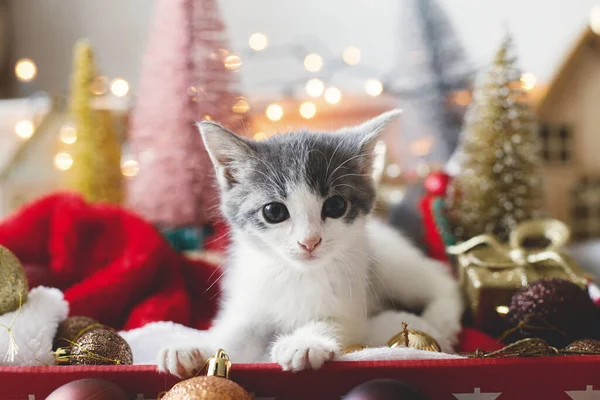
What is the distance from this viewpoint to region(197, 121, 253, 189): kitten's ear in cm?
96

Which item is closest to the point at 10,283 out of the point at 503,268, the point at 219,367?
the point at 219,367

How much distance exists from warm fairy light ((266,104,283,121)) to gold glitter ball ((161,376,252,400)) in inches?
60.2

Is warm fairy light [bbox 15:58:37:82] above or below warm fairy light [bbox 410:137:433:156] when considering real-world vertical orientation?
above

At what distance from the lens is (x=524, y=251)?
1.32 metres

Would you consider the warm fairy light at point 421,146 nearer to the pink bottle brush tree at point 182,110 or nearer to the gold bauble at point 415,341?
the pink bottle brush tree at point 182,110

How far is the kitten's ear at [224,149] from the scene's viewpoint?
958mm

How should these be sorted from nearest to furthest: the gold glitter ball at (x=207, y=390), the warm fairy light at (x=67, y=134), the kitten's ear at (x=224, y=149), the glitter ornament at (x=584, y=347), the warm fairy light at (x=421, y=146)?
the gold glitter ball at (x=207, y=390) → the glitter ornament at (x=584, y=347) → the kitten's ear at (x=224, y=149) → the warm fairy light at (x=67, y=134) → the warm fairy light at (x=421, y=146)

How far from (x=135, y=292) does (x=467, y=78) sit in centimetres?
152

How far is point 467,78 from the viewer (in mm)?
2055

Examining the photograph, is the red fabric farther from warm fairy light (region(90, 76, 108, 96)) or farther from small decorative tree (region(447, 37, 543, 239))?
small decorative tree (region(447, 37, 543, 239))

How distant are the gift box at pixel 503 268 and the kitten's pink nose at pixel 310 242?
0.51 metres

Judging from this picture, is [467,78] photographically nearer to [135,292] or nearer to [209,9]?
[209,9]

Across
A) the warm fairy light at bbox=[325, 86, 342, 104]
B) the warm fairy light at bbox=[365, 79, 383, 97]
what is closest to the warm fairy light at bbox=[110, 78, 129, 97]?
the warm fairy light at bbox=[325, 86, 342, 104]

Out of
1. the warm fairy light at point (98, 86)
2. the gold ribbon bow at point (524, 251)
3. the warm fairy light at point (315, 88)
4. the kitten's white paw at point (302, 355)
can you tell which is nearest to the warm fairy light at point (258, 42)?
the warm fairy light at point (315, 88)
